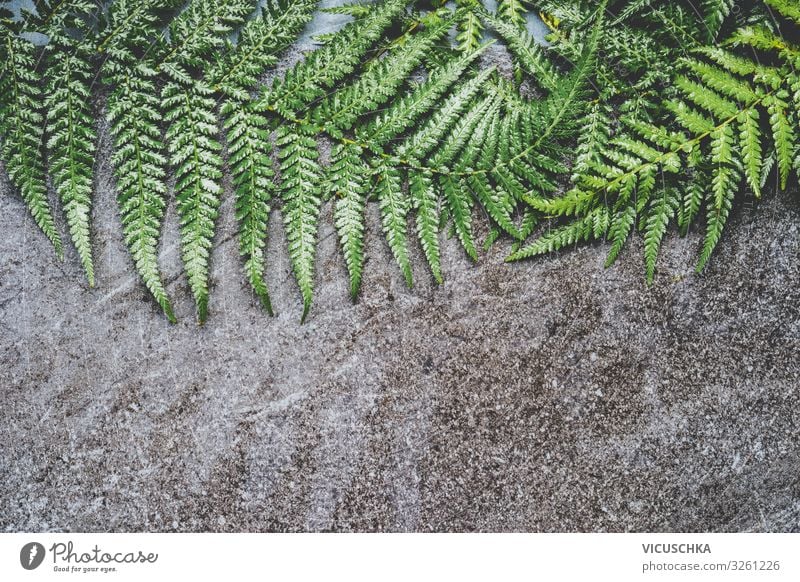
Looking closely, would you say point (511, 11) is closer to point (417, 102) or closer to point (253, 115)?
point (417, 102)

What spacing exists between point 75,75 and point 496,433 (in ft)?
6.29

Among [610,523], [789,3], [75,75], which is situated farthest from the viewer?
[610,523]

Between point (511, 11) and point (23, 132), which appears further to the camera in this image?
point (511, 11)

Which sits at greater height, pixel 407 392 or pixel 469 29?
pixel 469 29

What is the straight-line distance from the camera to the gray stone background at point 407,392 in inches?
77.9

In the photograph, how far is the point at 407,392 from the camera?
2.01m

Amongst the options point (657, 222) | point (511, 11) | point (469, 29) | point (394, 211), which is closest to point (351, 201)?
point (394, 211)

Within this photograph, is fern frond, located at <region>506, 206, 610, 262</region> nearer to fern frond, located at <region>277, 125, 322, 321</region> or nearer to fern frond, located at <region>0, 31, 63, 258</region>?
fern frond, located at <region>277, 125, 322, 321</region>

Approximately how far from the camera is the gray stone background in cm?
198

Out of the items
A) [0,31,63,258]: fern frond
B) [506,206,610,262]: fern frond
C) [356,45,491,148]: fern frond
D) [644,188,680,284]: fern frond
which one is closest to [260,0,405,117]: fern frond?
[356,45,491,148]: fern frond

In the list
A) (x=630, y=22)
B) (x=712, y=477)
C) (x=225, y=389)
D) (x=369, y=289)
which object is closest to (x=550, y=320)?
(x=369, y=289)

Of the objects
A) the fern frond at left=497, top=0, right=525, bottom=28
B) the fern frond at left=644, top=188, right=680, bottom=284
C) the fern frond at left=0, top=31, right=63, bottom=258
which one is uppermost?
the fern frond at left=497, top=0, right=525, bottom=28

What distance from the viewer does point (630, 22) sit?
1922mm
